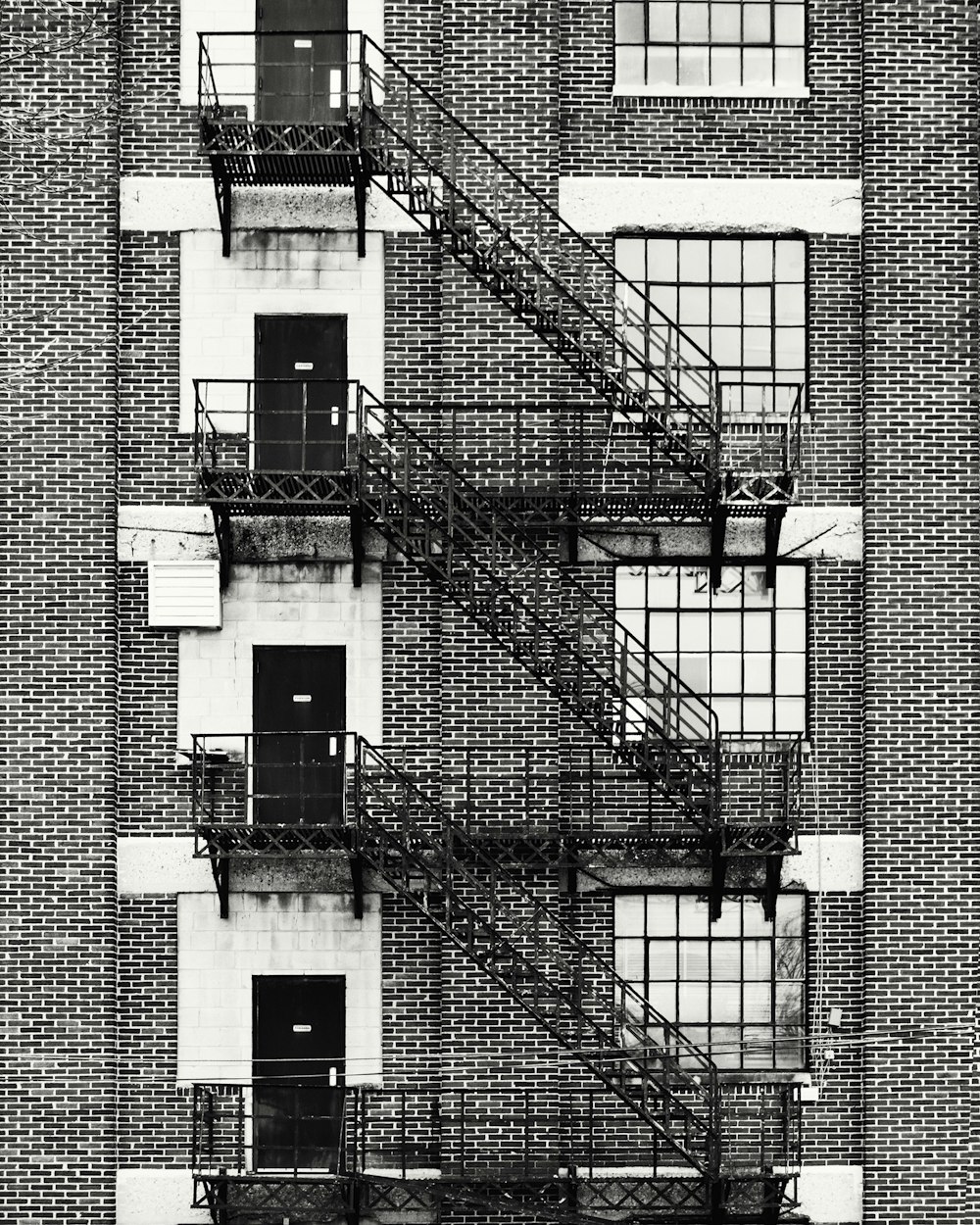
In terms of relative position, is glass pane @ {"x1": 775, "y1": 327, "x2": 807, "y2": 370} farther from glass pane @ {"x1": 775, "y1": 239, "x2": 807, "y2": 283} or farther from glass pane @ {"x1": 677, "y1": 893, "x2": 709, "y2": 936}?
glass pane @ {"x1": 677, "y1": 893, "x2": 709, "y2": 936}

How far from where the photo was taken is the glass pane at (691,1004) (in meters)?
22.9

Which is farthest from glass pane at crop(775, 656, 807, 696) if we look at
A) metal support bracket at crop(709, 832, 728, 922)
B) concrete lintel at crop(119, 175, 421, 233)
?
concrete lintel at crop(119, 175, 421, 233)

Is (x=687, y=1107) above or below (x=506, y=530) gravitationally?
below

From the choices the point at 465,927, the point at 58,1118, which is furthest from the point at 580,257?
the point at 58,1118

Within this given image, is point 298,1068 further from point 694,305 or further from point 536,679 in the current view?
point 694,305

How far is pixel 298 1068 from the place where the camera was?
22.6 m

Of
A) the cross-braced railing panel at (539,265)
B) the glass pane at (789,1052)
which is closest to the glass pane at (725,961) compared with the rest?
the glass pane at (789,1052)

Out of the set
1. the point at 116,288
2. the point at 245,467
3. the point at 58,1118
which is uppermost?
the point at 116,288

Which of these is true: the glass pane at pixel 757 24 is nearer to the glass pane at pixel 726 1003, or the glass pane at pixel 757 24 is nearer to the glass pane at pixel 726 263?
the glass pane at pixel 726 263

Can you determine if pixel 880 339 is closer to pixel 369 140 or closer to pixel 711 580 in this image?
pixel 711 580

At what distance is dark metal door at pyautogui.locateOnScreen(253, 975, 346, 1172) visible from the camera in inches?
881

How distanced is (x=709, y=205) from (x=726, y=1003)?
347 inches

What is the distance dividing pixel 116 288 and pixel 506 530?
5.10m

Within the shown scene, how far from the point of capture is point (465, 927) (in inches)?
866
